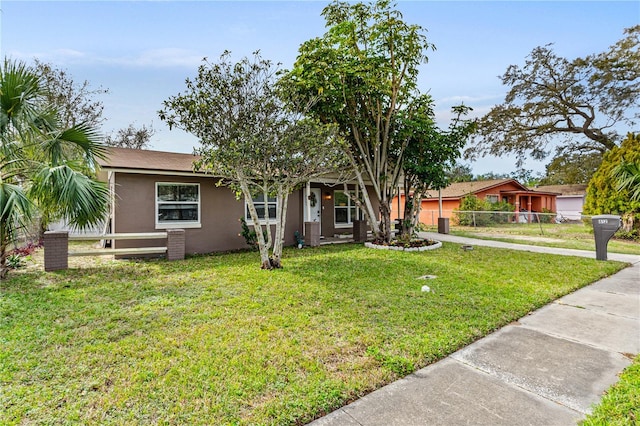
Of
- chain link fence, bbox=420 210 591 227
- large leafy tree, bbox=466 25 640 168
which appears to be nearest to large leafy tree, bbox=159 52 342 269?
chain link fence, bbox=420 210 591 227

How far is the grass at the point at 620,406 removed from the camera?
7.64 feet

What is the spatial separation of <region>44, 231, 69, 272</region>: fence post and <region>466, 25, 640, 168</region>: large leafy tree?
25.4m

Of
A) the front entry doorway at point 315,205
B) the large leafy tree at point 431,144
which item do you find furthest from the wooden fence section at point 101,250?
the large leafy tree at point 431,144

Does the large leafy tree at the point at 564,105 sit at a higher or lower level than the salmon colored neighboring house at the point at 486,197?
higher

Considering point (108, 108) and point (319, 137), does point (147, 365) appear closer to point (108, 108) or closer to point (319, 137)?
point (319, 137)

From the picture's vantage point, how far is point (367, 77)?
928 cm

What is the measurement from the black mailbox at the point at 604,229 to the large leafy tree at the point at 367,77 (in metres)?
5.87

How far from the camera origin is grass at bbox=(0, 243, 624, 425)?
2.51 m

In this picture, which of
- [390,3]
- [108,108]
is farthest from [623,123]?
[108,108]

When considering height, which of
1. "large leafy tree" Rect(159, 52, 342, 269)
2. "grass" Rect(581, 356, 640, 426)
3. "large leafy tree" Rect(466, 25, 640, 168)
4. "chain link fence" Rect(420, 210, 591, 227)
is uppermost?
"large leafy tree" Rect(466, 25, 640, 168)

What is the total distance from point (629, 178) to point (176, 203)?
18.1 meters

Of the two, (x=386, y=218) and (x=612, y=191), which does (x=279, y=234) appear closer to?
(x=386, y=218)

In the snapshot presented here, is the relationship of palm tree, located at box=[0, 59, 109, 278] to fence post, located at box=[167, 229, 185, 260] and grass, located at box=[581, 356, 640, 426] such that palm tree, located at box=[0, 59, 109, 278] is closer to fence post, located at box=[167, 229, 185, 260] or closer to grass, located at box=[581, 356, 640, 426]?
fence post, located at box=[167, 229, 185, 260]

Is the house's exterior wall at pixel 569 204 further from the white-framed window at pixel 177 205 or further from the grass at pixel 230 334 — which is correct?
the white-framed window at pixel 177 205
